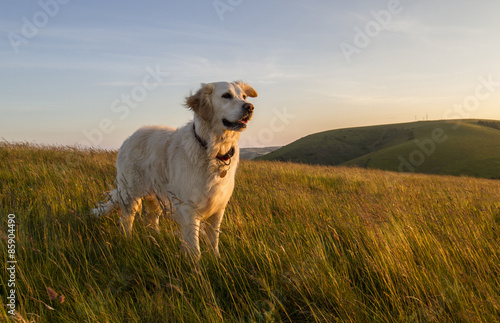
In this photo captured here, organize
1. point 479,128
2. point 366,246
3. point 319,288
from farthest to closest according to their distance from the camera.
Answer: point 479,128 < point 366,246 < point 319,288

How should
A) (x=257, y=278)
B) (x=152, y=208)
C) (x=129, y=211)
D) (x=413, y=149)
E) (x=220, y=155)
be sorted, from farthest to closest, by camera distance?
(x=413, y=149) → (x=152, y=208) → (x=129, y=211) → (x=220, y=155) → (x=257, y=278)

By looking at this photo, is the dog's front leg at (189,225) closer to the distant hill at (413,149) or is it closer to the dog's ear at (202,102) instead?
the dog's ear at (202,102)

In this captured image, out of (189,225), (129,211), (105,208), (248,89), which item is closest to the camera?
(189,225)

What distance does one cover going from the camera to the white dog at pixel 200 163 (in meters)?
3.28

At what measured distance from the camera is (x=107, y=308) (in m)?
2.00

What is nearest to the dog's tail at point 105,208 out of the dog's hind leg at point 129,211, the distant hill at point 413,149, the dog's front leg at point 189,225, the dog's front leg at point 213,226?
the dog's hind leg at point 129,211

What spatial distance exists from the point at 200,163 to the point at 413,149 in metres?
74.7

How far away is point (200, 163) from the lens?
3.37 meters

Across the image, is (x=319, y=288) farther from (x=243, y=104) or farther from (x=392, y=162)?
(x=392, y=162)

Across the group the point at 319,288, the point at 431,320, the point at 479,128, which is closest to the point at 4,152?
the point at 319,288

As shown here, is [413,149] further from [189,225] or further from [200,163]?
[189,225]

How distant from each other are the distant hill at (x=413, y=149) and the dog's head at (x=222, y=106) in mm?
33673

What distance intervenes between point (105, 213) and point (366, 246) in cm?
312

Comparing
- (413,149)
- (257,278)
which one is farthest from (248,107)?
(413,149)
